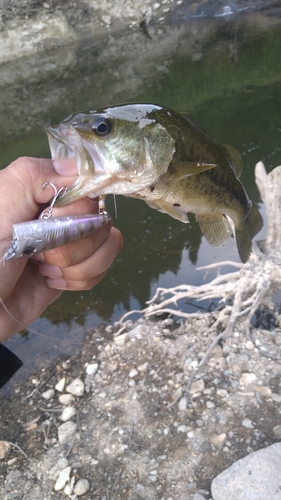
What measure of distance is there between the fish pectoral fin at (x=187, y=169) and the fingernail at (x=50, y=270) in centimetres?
76

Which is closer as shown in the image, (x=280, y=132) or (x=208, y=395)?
(x=208, y=395)

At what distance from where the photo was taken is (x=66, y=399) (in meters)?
4.14

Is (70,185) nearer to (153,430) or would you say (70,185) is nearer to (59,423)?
(153,430)

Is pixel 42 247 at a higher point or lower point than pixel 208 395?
higher

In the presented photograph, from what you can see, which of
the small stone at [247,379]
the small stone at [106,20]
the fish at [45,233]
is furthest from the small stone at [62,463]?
the small stone at [106,20]

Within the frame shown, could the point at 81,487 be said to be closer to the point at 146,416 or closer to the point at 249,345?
the point at 146,416

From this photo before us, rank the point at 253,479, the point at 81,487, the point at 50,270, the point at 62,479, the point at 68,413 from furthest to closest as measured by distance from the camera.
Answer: the point at 68,413
the point at 62,479
the point at 81,487
the point at 253,479
the point at 50,270

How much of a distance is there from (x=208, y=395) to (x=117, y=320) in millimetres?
2037

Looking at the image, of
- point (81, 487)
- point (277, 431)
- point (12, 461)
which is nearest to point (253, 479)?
point (277, 431)

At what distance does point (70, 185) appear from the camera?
5.31 feet

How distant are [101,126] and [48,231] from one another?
0.46 meters

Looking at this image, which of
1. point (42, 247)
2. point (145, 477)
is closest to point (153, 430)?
point (145, 477)

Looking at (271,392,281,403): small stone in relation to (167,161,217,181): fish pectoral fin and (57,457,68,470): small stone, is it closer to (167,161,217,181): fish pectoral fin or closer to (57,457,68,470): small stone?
(57,457,68,470): small stone

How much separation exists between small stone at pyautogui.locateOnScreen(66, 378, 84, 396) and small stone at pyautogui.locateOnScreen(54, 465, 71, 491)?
85cm
